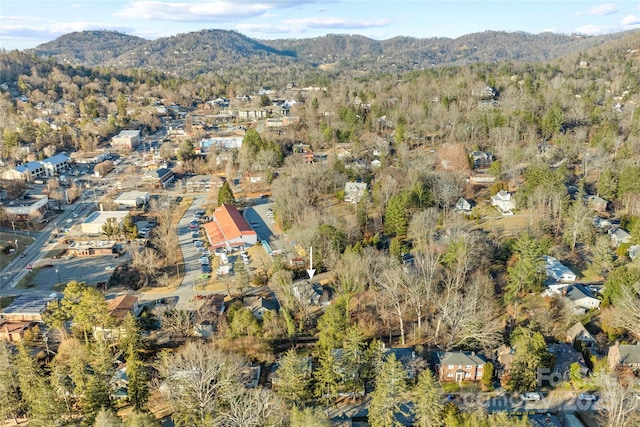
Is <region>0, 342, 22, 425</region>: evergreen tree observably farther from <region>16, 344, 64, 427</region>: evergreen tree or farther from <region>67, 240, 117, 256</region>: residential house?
<region>67, 240, 117, 256</region>: residential house

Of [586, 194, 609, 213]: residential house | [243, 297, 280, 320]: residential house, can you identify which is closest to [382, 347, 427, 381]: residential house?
[243, 297, 280, 320]: residential house

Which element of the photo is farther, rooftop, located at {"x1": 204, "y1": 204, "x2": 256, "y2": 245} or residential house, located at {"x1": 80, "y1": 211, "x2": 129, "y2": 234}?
residential house, located at {"x1": 80, "y1": 211, "x2": 129, "y2": 234}

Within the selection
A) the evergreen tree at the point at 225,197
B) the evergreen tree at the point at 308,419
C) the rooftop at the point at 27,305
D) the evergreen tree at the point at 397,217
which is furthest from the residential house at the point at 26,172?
the evergreen tree at the point at 308,419

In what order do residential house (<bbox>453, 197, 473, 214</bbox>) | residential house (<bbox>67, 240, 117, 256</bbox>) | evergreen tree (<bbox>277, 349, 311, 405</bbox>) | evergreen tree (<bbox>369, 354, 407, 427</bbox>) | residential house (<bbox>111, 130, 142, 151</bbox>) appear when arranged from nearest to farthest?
evergreen tree (<bbox>369, 354, 407, 427</bbox>) → evergreen tree (<bbox>277, 349, 311, 405</bbox>) → residential house (<bbox>67, 240, 117, 256</bbox>) → residential house (<bbox>453, 197, 473, 214</bbox>) → residential house (<bbox>111, 130, 142, 151</bbox>)

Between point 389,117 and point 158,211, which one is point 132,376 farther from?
point 389,117

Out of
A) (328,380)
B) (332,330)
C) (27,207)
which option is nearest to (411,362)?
(332,330)

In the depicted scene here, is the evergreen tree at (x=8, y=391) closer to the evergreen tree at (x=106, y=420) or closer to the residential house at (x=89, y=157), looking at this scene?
the evergreen tree at (x=106, y=420)
